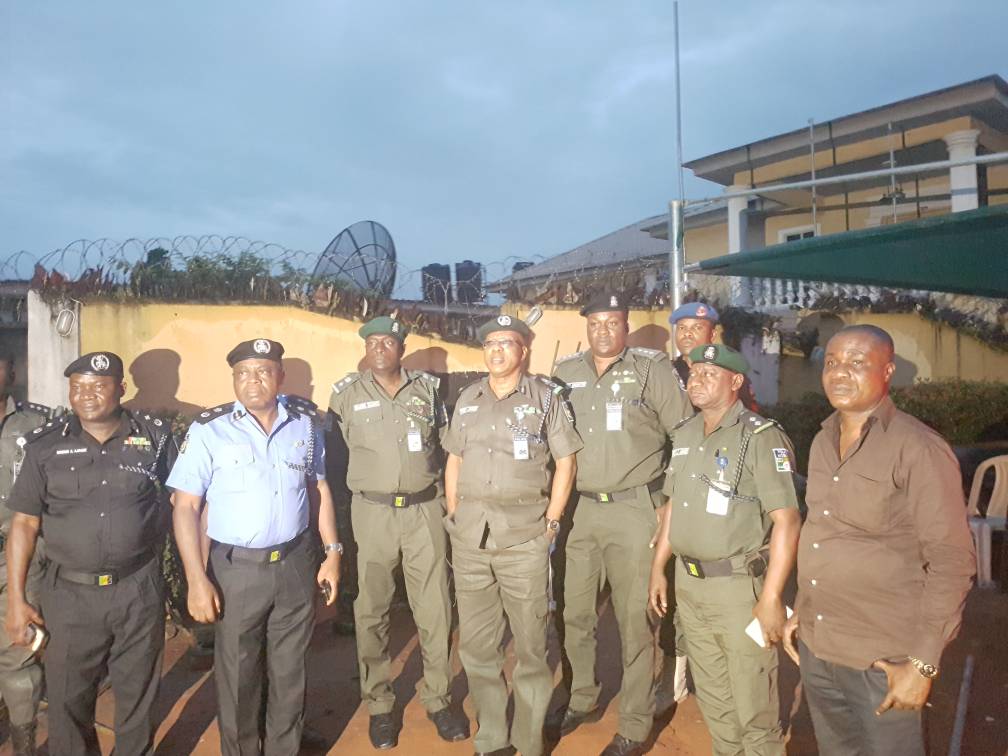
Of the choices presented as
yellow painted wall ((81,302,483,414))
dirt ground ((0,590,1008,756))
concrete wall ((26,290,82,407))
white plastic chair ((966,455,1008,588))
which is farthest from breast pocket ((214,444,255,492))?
white plastic chair ((966,455,1008,588))

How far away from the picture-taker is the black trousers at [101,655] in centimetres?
321

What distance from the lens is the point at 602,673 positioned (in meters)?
4.49

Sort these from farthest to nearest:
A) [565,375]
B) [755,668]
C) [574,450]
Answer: [565,375], [574,450], [755,668]

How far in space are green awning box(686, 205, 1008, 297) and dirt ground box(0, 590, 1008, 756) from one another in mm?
2398

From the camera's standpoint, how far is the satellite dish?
5977mm

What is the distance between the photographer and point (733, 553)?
298 centimetres

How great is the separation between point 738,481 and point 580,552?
1089 mm

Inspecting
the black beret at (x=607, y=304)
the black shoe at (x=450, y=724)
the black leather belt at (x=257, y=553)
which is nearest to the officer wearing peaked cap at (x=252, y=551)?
the black leather belt at (x=257, y=553)

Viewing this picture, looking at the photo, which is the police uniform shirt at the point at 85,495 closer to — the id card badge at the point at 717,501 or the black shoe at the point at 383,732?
the black shoe at the point at 383,732

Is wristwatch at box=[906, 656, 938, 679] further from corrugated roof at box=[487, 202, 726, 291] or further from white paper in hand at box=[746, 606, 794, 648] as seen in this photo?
corrugated roof at box=[487, 202, 726, 291]

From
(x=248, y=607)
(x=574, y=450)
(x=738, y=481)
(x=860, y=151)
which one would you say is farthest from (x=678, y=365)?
(x=860, y=151)

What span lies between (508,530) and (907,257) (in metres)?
2.92

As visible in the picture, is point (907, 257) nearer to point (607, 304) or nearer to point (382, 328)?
point (607, 304)

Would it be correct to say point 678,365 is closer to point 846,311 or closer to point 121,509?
point 121,509
